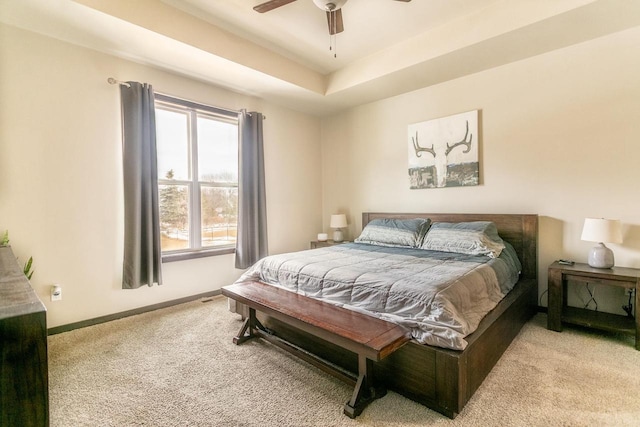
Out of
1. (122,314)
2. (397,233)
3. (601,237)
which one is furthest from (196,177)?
(601,237)

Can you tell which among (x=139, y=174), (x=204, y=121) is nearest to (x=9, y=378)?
(x=139, y=174)

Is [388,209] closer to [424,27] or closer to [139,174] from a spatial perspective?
[424,27]

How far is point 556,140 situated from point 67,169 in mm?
4718

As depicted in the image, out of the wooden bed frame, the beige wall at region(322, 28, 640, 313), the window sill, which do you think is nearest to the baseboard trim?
the window sill

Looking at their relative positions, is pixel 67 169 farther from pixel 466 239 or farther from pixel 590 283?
pixel 590 283

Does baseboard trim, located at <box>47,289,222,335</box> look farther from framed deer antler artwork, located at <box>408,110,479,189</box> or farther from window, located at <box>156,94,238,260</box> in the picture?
framed deer antler artwork, located at <box>408,110,479,189</box>

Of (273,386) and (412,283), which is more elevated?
(412,283)

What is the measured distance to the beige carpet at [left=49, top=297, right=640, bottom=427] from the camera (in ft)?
5.39

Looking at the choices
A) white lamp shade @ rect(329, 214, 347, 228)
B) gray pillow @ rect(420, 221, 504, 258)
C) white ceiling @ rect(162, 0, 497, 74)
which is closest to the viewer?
white ceiling @ rect(162, 0, 497, 74)

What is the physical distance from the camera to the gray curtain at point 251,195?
3926 millimetres

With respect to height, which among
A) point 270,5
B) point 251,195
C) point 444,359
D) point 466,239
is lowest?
point 444,359

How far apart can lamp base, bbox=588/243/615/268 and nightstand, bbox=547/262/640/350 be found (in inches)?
1.7

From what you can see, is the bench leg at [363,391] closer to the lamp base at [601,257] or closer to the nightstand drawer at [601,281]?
the nightstand drawer at [601,281]

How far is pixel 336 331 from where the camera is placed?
5.79ft
